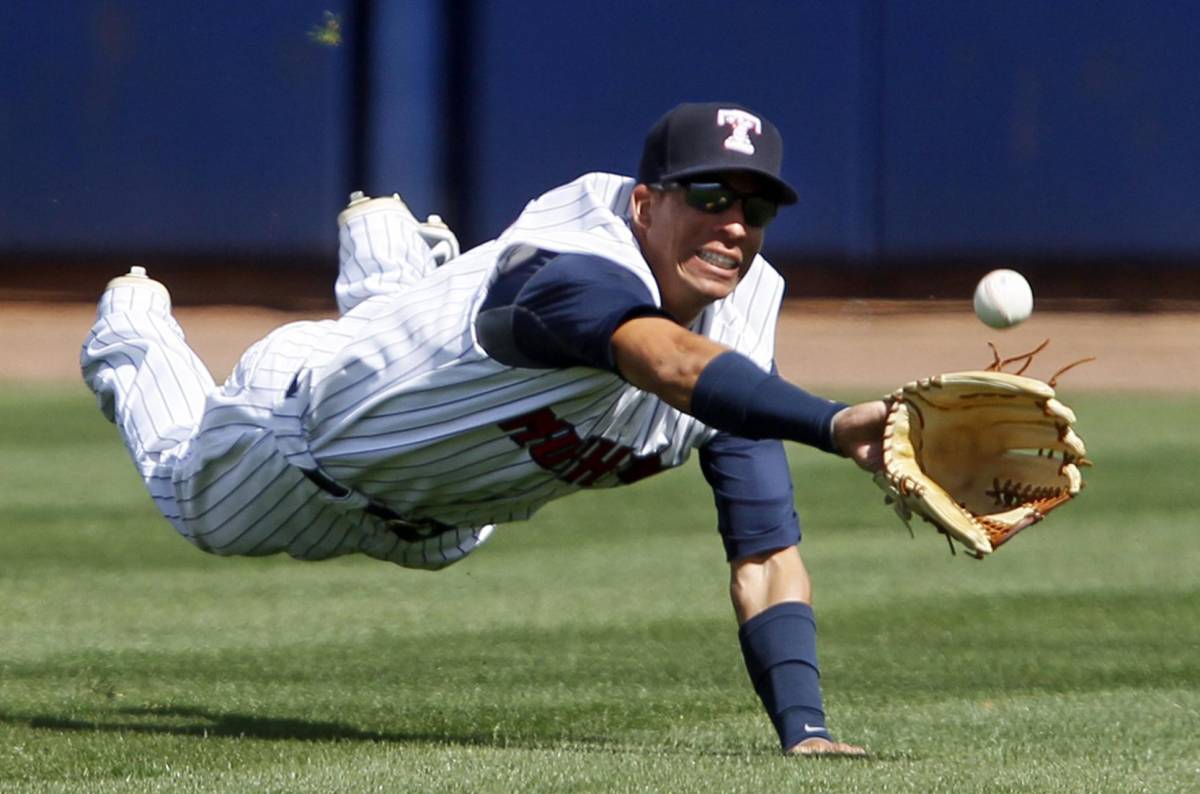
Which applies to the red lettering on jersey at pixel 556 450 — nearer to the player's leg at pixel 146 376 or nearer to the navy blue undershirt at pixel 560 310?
the navy blue undershirt at pixel 560 310

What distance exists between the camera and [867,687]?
18.7 feet

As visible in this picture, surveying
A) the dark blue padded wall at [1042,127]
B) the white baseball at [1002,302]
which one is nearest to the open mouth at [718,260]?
the white baseball at [1002,302]

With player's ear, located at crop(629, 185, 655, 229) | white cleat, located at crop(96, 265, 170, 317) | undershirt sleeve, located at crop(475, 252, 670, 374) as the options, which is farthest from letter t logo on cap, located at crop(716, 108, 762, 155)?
white cleat, located at crop(96, 265, 170, 317)

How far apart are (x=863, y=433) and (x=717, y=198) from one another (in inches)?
30.0

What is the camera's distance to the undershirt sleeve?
3.84m

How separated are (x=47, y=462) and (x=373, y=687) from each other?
6.14 meters

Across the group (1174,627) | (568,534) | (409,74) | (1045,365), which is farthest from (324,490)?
(409,74)

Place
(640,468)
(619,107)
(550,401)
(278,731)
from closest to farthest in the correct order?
(550,401)
(640,468)
(278,731)
(619,107)

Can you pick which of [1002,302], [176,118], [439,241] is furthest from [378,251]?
[176,118]

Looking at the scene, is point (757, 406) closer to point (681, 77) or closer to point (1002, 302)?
point (1002, 302)

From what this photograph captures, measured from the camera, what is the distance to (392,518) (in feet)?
16.2

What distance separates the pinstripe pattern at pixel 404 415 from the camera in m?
4.30

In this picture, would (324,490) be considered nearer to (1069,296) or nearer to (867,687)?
(867,687)

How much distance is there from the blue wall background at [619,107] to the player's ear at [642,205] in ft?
42.4
